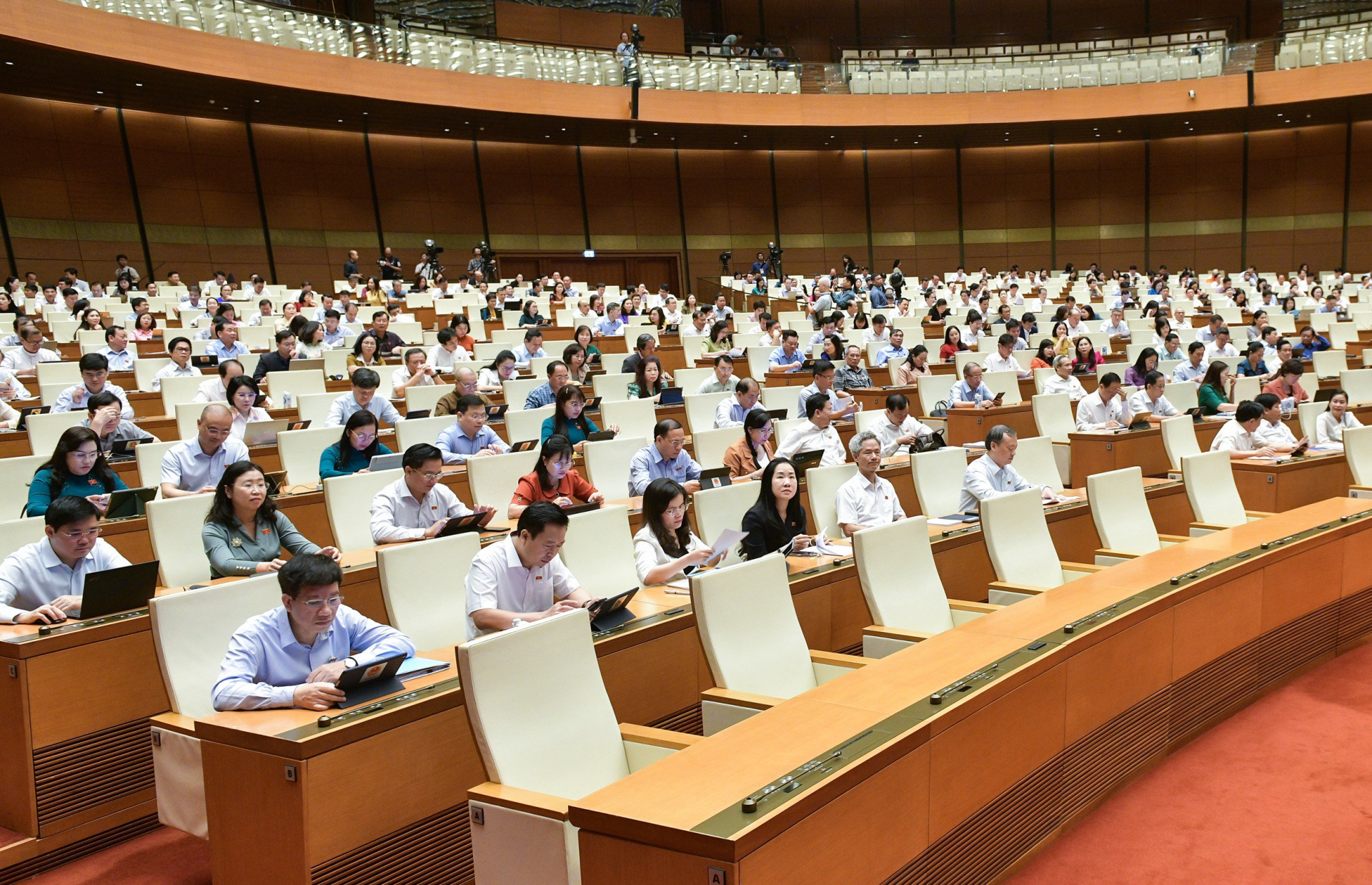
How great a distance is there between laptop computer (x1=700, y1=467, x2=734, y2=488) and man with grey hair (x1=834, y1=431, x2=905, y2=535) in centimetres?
58

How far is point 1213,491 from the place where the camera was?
553cm

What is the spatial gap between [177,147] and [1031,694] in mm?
16042

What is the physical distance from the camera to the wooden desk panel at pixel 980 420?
788cm

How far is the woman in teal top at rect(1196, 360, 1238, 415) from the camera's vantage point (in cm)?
812

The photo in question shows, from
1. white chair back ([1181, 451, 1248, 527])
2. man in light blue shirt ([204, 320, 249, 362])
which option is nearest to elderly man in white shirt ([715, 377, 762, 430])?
white chair back ([1181, 451, 1248, 527])

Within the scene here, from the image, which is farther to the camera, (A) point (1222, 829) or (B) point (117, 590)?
(B) point (117, 590)

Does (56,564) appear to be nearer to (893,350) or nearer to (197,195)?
(893,350)

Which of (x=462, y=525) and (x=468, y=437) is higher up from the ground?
(x=468, y=437)

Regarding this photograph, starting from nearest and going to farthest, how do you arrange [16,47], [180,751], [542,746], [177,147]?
[542,746], [180,751], [16,47], [177,147]

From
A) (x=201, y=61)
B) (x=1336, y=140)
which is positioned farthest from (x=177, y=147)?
(x=1336, y=140)

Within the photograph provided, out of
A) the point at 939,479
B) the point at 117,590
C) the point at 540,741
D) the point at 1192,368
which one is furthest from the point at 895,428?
the point at 117,590

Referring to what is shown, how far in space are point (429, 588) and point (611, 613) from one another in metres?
0.73

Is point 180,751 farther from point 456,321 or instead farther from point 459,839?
point 456,321

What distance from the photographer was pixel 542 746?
8.32 ft
